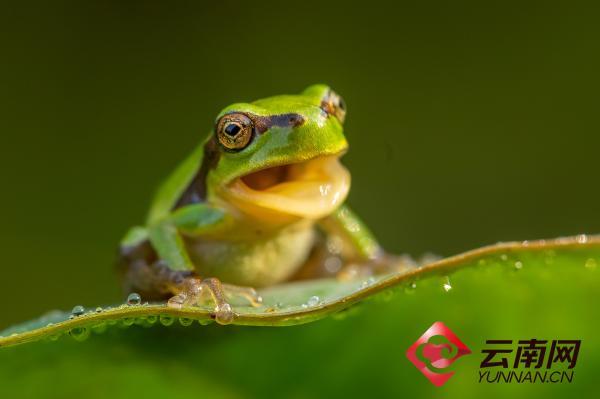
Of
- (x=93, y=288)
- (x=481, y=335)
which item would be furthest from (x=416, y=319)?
(x=93, y=288)

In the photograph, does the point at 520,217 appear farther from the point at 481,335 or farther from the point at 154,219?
the point at 481,335

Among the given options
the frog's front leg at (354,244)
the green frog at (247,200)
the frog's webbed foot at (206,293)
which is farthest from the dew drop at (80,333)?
the frog's front leg at (354,244)

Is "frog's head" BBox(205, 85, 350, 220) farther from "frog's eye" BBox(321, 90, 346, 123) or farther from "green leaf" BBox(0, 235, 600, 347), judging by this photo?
"green leaf" BBox(0, 235, 600, 347)

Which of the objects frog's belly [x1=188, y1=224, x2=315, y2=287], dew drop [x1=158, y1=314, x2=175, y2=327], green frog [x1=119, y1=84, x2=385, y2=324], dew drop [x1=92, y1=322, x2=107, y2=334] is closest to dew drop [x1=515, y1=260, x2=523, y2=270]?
dew drop [x1=158, y1=314, x2=175, y2=327]

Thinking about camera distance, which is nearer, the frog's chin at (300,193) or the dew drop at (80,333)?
the dew drop at (80,333)

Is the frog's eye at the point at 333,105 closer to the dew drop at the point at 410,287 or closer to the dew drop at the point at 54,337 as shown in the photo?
the dew drop at the point at 410,287

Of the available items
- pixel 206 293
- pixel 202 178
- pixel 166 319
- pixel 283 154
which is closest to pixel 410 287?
pixel 166 319
